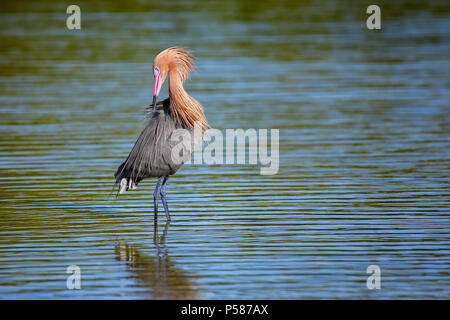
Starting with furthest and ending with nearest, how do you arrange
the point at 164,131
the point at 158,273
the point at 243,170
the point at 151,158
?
the point at 243,170 → the point at 164,131 → the point at 151,158 → the point at 158,273

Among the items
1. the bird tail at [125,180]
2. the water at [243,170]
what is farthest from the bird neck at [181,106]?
the water at [243,170]

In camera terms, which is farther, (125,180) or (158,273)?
(125,180)

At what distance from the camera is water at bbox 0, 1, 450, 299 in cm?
995

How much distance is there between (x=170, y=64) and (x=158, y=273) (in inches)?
138

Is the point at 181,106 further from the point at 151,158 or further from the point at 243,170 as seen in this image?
the point at 243,170

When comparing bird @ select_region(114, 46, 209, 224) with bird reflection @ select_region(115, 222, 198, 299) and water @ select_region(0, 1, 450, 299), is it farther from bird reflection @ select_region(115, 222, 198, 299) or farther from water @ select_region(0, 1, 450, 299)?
bird reflection @ select_region(115, 222, 198, 299)

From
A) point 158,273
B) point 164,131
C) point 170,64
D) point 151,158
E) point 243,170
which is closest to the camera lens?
point 158,273

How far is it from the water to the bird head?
190cm

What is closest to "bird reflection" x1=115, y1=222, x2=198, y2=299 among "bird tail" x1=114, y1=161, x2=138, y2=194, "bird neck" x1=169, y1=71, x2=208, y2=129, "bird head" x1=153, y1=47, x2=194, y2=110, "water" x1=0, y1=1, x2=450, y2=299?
"water" x1=0, y1=1, x2=450, y2=299

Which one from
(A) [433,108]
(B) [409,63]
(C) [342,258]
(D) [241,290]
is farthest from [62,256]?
(B) [409,63]

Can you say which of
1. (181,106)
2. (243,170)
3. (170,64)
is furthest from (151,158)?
(243,170)

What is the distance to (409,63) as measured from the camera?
80.8ft

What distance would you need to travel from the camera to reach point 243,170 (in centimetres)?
1522

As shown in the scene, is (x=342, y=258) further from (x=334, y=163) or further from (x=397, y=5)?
(x=397, y=5)
